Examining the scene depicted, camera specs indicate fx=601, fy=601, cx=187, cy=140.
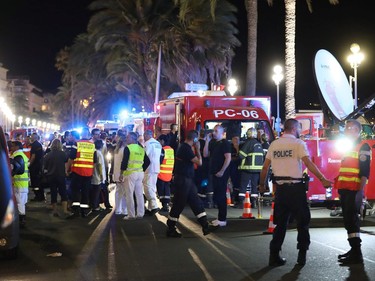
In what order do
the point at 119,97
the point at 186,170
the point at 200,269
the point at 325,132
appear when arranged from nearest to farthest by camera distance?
the point at 200,269 → the point at 186,170 → the point at 325,132 → the point at 119,97

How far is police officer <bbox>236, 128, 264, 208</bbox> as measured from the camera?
1413cm

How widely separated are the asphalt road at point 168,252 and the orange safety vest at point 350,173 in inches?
40.8

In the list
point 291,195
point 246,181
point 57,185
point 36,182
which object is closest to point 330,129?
point 246,181

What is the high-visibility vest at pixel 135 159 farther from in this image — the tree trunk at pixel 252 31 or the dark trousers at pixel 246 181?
the tree trunk at pixel 252 31

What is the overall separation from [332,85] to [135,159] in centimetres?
565

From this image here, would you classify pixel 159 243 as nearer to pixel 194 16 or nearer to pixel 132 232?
pixel 132 232

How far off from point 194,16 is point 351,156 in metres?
24.7

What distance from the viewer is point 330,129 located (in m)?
15.1

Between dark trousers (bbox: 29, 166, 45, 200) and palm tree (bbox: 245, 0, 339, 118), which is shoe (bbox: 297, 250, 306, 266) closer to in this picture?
dark trousers (bbox: 29, 166, 45, 200)

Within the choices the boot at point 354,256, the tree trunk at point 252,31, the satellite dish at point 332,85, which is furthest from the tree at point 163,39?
the boot at point 354,256

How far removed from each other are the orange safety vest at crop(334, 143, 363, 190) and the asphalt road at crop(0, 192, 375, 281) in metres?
1.04

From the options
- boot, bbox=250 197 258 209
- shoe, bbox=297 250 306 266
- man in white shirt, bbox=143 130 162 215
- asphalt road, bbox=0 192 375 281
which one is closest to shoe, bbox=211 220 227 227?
asphalt road, bbox=0 192 375 281

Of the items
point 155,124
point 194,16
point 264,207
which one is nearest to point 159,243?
point 264,207

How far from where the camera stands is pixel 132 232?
35.8 ft
